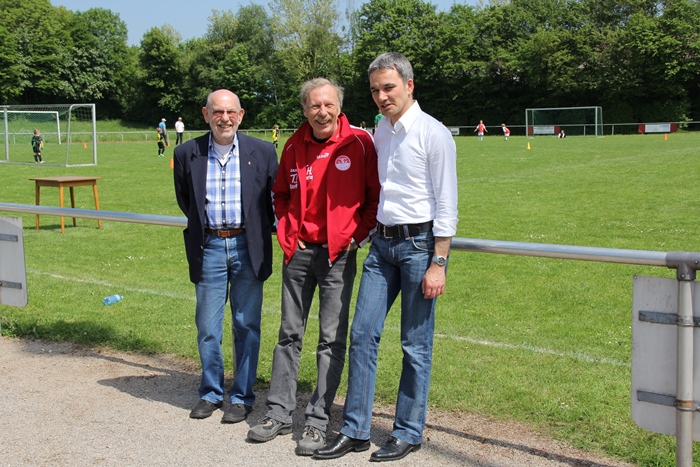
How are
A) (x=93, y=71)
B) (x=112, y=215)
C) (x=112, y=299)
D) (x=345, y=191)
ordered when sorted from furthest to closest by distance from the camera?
(x=93, y=71) → (x=112, y=299) → (x=112, y=215) → (x=345, y=191)

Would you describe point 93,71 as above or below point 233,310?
above

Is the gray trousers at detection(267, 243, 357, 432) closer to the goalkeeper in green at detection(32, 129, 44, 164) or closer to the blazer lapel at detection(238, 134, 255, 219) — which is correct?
the blazer lapel at detection(238, 134, 255, 219)

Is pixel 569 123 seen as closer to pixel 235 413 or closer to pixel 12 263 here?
pixel 12 263

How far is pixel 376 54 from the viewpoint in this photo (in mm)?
75688

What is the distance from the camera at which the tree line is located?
63.7m

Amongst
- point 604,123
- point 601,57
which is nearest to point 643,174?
point 604,123

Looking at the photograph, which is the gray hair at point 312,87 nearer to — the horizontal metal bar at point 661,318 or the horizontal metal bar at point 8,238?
the horizontal metal bar at point 661,318

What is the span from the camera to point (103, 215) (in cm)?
526

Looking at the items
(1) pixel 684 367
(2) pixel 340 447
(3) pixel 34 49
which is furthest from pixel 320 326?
(3) pixel 34 49

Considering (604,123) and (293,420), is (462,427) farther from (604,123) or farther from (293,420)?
(604,123)

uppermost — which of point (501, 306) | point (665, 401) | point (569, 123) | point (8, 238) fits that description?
point (569, 123)

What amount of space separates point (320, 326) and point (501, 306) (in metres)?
3.87

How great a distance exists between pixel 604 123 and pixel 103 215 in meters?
61.8

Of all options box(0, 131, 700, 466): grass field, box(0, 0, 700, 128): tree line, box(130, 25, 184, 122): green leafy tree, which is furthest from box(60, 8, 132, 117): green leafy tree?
box(0, 131, 700, 466): grass field
